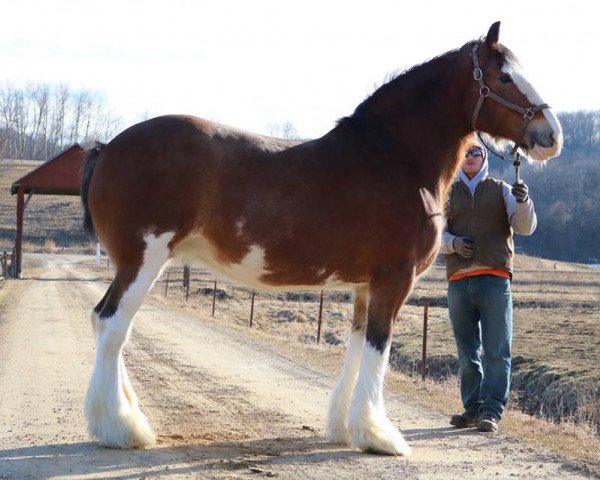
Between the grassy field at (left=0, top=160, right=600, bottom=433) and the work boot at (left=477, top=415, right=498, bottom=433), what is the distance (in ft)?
8.89

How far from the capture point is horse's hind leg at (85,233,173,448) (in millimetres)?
5629

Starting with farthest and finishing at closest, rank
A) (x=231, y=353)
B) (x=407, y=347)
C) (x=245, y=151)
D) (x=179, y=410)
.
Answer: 1. (x=407, y=347)
2. (x=231, y=353)
3. (x=179, y=410)
4. (x=245, y=151)

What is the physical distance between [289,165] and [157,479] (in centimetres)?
236

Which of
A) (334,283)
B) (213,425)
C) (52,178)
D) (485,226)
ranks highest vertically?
(52,178)

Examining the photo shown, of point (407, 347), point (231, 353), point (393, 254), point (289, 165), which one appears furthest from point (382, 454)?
point (407, 347)

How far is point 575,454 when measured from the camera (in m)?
6.45

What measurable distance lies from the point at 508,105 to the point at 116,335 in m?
3.45

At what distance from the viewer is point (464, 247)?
7.23 metres

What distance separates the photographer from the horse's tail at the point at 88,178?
6023mm

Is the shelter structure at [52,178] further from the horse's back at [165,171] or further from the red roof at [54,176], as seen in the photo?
the horse's back at [165,171]

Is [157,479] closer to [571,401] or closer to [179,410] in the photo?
[179,410]

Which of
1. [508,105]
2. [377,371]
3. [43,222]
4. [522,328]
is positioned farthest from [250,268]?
[43,222]

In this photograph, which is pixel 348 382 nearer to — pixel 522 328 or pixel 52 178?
pixel 522 328

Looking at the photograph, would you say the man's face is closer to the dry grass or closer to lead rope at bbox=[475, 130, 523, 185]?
lead rope at bbox=[475, 130, 523, 185]
